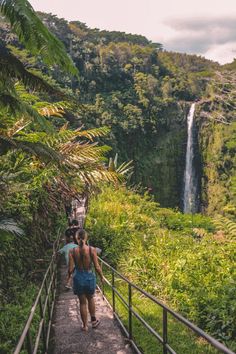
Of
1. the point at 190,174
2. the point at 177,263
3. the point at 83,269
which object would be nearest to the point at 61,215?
the point at 177,263

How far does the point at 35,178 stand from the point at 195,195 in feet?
147

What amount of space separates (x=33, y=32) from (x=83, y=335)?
160 inches

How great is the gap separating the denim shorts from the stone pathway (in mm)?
604

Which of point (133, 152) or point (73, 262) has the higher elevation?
point (133, 152)

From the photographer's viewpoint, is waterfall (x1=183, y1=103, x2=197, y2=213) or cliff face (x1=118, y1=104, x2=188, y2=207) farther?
cliff face (x1=118, y1=104, x2=188, y2=207)

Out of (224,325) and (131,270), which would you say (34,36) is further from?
(131,270)

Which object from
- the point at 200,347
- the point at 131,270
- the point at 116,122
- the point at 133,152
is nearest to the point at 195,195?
the point at 133,152

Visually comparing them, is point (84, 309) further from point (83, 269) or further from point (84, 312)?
point (83, 269)

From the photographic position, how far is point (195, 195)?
170ft

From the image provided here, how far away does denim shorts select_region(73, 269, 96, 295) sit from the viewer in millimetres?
5871

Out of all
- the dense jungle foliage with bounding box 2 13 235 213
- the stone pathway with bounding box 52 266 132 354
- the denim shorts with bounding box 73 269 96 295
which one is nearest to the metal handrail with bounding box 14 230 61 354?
the stone pathway with bounding box 52 266 132 354

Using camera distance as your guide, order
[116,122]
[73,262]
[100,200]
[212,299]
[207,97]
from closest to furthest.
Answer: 1. [73,262]
2. [212,299]
3. [100,200]
4. [116,122]
5. [207,97]

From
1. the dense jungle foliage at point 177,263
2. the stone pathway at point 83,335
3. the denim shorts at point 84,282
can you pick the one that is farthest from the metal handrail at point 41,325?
the dense jungle foliage at point 177,263

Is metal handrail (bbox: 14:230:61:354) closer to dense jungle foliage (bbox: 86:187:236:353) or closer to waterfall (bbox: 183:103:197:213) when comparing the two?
dense jungle foliage (bbox: 86:187:236:353)
